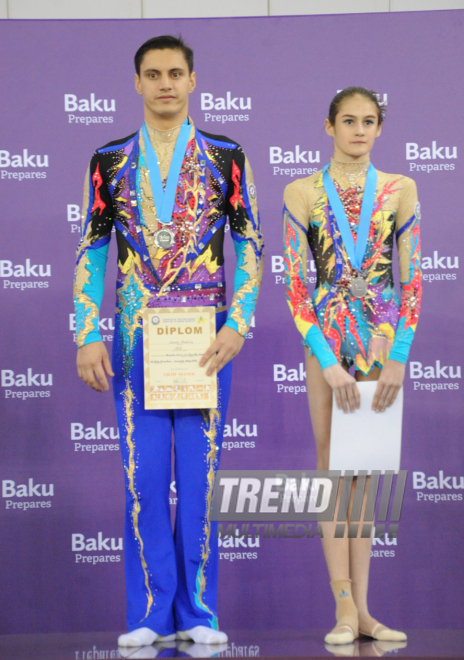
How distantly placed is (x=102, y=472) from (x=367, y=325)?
171 cm

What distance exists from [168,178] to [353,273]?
0.64 m

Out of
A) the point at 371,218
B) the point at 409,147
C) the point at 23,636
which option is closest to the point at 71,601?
the point at 23,636

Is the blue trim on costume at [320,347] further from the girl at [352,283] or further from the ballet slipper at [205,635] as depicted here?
the ballet slipper at [205,635]

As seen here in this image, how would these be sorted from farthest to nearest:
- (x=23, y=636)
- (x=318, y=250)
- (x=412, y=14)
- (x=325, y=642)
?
(x=412, y=14)
(x=23, y=636)
(x=318, y=250)
(x=325, y=642)

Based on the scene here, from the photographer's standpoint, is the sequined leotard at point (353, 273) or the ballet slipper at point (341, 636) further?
the sequined leotard at point (353, 273)

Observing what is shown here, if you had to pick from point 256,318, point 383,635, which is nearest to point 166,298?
point 383,635

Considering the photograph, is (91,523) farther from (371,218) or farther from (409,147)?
(409,147)

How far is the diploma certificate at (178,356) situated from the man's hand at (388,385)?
0.49 metres

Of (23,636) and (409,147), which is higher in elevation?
(409,147)

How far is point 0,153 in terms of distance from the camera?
356cm

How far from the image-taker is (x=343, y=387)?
7.55 feet

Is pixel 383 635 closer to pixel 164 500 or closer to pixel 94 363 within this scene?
pixel 164 500

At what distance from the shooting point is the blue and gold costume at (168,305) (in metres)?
2.29

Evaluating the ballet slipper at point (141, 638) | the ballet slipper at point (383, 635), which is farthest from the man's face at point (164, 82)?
the ballet slipper at point (383, 635)
